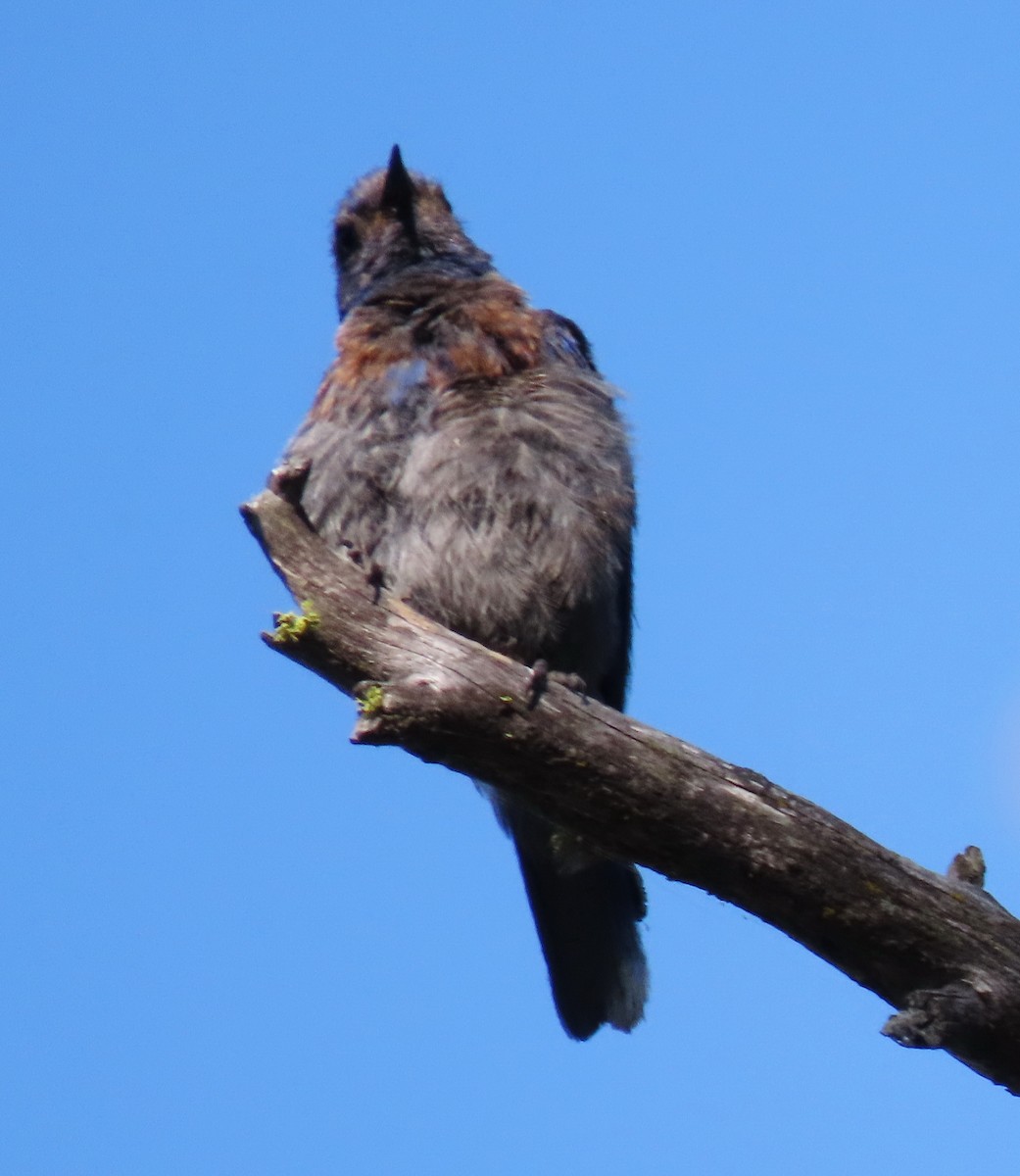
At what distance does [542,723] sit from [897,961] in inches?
35.4

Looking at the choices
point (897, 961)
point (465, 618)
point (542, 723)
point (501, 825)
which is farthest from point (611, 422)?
point (897, 961)

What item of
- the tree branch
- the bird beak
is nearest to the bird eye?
the bird beak

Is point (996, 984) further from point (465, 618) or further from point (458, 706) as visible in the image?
point (465, 618)

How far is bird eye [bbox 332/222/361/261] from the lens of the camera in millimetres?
6073

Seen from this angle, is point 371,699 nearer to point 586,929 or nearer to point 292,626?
point 292,626

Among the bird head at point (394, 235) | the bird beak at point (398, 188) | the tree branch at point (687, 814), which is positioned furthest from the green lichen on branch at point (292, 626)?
the bird beak at point (398, 188)

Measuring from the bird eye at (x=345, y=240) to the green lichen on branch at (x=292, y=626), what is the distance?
9.37ft

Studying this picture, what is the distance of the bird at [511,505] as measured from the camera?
4.47 m

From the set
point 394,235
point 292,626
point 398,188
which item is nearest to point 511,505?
point 292,626

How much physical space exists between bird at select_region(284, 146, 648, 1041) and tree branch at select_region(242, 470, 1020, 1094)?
2.72 ft

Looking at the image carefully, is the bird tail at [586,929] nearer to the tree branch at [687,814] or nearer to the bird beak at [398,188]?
the tree branch at [687,814]

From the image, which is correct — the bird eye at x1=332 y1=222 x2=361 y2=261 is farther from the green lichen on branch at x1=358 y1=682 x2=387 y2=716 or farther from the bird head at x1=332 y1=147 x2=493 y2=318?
the green lichen on branch at x1=358 y1=682 x2=387 y2=716

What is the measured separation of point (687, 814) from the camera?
3.42 m

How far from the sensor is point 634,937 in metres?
4.69
